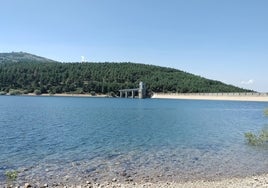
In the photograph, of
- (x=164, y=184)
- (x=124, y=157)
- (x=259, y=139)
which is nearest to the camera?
(x=164, y=184)

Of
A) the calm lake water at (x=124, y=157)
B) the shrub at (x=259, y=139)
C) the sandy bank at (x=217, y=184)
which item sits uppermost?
the shrub at (x=259, y=139)

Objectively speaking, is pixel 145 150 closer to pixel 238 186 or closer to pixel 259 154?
pixel 259 154

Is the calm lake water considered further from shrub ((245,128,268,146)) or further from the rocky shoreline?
the rocky shoreline

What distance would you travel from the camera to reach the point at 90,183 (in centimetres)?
1794

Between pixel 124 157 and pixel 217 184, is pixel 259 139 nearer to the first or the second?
pixel 124 157

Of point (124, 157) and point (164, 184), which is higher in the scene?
point (164, 184)

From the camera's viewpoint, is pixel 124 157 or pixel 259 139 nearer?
pixel 124 157

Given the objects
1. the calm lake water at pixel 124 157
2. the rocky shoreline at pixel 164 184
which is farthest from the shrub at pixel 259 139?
the rocky shoreline at pixel 164 184

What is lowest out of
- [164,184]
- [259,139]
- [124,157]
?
[124,157]

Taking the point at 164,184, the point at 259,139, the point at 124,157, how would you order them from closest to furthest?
the point at 164,184 < the point at 124,157 < the point at 259,139

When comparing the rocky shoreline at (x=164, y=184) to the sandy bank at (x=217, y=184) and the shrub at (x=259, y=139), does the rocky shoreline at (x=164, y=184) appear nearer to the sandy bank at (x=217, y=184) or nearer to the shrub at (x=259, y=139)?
the sandy bank at (x=217, y=184)

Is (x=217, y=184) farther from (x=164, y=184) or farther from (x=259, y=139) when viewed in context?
(x=259, y=139)

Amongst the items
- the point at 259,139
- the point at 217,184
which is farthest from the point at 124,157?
the point at 259,139

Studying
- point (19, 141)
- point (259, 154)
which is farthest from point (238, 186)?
point (19, 141)
